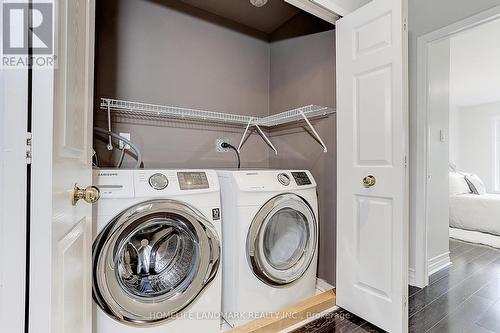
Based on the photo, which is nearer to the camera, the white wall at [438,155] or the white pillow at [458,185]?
the white wall at [438,155]

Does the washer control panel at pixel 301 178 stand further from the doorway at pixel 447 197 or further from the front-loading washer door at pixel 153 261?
the doorway at pixel 447 197

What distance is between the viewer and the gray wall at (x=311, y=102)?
6.31ft

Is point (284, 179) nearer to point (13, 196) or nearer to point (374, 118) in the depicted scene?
point (374, 118)

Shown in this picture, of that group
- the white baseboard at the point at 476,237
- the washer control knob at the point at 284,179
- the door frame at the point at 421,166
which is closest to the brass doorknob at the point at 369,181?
the washer control knob at the point at 284,179

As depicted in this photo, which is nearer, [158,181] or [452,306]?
[158,181]

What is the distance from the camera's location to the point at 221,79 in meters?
2.27

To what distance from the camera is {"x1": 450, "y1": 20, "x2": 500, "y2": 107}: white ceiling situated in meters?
2.83

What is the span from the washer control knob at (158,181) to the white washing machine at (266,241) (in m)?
0.38

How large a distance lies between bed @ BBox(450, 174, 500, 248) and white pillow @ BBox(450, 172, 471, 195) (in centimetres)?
18

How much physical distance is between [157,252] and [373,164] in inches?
52.5

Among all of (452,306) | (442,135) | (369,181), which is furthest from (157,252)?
(442,135)

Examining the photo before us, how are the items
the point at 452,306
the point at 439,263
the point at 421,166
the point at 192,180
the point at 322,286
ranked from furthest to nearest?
1. the point at 439,263
2. the point at 421,166
3. the point at 322,286
4. the point at 452,306
5. the point at 192,180

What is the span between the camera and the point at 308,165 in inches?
83.0

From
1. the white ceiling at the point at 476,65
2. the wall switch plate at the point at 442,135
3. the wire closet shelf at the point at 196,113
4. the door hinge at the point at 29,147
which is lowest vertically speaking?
the door hinge at the point at 29,147
